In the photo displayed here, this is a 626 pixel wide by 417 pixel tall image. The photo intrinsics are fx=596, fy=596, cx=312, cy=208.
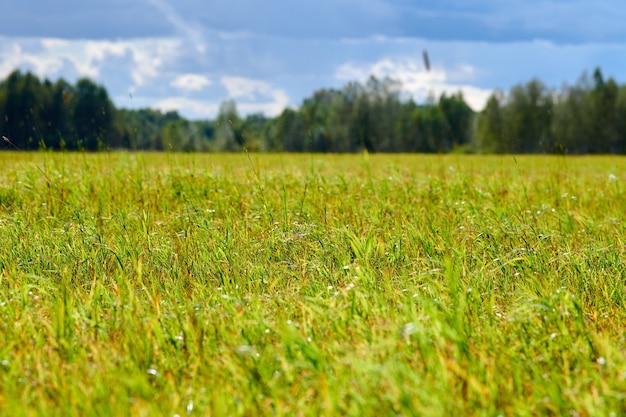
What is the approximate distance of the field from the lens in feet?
8.34

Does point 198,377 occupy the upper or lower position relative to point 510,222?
lower

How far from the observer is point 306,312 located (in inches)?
141

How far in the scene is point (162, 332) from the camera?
3.17 metres

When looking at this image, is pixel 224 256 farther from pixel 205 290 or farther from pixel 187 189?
pixel 187 189

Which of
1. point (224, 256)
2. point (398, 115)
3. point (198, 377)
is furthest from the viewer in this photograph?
point (398, 115)

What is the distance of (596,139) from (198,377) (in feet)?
216

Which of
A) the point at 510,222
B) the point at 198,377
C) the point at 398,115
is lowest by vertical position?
the point at 198,377

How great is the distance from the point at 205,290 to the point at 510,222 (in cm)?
314

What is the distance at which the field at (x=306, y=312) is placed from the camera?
2541 millimetres

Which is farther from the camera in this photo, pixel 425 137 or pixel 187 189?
pixel 425 137

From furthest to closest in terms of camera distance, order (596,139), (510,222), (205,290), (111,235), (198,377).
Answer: (596,139), (510,222), (111,235), (205,290), (198,377)

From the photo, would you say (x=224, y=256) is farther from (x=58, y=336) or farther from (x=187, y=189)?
(x=187, y=189)

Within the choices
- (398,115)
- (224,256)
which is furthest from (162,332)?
(398,115)

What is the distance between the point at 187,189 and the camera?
23.7ft
